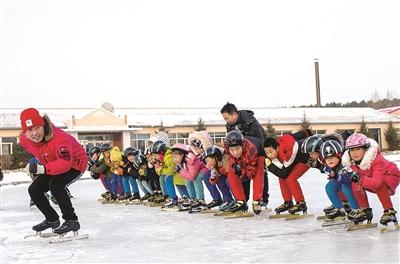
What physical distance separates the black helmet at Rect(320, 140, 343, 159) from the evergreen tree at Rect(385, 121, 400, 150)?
138 feet

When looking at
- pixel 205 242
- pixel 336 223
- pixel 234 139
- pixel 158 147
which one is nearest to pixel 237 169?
pixel 234 139

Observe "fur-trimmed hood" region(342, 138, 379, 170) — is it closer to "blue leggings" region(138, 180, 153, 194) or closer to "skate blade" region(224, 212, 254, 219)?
"skate blade" region(224, 212, 254, 219)

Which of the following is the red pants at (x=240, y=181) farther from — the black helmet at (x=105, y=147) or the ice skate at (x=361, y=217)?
the black helmet at (x=105, y=147)

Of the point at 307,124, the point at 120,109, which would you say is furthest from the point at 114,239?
the point at 120,109

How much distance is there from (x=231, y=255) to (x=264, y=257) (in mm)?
277

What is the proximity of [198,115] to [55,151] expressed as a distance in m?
39.1

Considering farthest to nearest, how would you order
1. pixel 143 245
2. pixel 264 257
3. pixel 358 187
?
pixel 358 187 → pixel 143 245 → pixel 264 257

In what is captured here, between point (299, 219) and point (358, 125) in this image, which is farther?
point (358, 125)

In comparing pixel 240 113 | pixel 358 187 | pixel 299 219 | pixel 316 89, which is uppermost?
pixel 316 89

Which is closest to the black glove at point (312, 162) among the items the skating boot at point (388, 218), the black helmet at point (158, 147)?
the skating boot at point (388, 218)

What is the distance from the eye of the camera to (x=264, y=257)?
401 cm

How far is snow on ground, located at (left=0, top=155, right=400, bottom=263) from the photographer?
4.09 m

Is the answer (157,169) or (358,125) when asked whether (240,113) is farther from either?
(358,125)

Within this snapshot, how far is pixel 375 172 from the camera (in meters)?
5.06
